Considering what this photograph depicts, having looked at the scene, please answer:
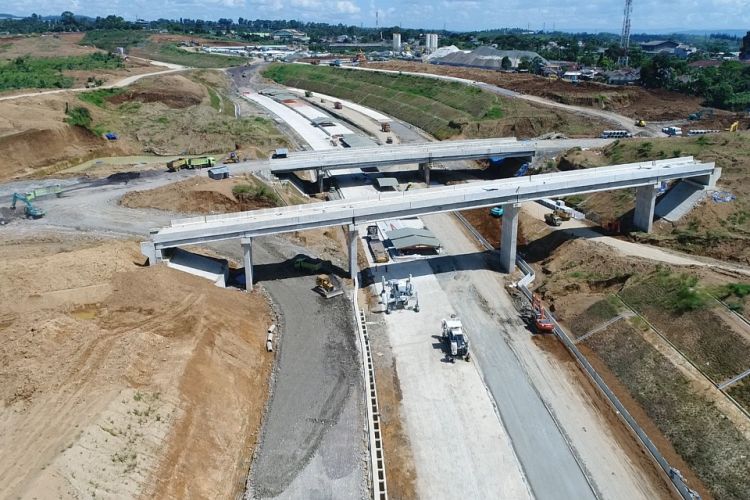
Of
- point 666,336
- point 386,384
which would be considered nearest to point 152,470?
point 386,384

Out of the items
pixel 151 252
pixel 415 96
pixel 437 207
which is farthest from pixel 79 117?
pixel 415 96

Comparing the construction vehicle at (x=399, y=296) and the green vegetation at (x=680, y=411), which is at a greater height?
Answer: the construction vehicle at (x=399, y=296)

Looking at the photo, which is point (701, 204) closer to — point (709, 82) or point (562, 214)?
point (562, 214)

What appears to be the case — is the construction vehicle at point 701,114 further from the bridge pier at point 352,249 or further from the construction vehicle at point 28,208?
the construction vehicle at point 28,208

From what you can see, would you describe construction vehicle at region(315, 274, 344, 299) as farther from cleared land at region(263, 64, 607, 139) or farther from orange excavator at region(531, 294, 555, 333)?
cleared land at region(263, 64, 607, 139)

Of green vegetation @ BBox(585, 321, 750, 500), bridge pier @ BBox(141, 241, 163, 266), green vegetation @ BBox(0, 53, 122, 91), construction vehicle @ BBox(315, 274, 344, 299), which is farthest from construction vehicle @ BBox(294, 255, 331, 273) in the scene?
green vegetation @ BBox(0, 53, 122, 91)

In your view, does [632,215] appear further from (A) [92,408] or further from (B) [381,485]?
(A) [92,408]

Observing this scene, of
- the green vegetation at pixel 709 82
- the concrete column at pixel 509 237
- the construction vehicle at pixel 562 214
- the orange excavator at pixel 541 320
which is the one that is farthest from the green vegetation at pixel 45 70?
the green vegetation at pixel 709 82
